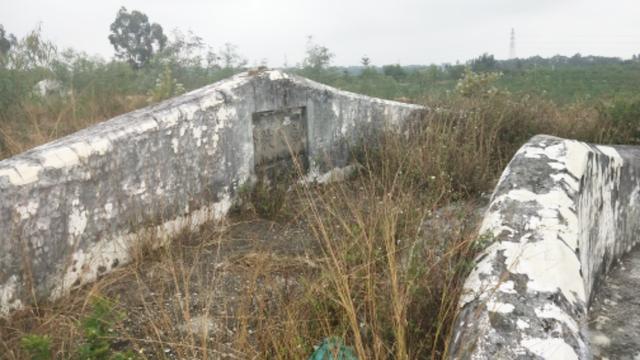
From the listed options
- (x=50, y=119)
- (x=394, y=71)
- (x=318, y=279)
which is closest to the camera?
(x=318, y=279)

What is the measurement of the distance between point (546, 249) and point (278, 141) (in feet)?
9.39

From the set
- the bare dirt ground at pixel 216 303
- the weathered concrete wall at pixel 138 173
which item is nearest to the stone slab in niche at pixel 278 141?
Answer: the weathered concrete wall at pixel 138 173

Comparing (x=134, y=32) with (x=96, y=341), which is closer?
(x=96, y=341)

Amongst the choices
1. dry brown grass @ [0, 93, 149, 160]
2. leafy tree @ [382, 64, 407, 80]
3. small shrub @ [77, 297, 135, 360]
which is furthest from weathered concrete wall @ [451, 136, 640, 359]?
leafy tree @ [382, 64, 407, 80]

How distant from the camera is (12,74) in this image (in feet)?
20.8

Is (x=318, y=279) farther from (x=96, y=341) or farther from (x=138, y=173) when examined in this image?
(x=138, y=173)

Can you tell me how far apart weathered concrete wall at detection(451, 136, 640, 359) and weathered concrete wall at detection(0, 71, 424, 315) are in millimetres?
2114

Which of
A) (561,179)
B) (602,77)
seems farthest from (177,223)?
(602,77)

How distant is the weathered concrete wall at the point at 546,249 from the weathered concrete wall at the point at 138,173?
6.94ft

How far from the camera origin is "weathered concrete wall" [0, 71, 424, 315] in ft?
7.92

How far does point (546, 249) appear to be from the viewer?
180 centimetres

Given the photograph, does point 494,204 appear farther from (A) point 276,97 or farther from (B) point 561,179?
(A) point 276,97

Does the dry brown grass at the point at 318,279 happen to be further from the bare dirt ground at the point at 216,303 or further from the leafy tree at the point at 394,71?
the leafy tree at the point at 394,71

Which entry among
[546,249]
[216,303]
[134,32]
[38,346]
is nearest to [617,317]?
[546,249]
